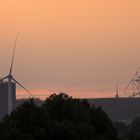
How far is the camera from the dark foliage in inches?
3172

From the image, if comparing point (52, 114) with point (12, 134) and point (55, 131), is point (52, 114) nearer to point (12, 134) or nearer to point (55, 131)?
point (55, 131)

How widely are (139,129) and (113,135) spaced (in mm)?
Result: 82408

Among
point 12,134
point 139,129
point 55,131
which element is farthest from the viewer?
point 139,129

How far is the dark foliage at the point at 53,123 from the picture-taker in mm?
80562

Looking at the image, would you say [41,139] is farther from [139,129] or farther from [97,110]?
[139,129]

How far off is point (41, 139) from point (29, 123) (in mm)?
2480

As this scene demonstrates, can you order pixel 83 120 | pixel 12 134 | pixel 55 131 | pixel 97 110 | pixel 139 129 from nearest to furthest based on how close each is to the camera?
pixel 12 134 → pixel 55 131 → pixel 83 120 → pixel 97 110 → pixel 139 129

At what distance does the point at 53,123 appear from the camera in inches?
3297

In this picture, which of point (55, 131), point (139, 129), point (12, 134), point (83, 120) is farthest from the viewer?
point (139, 129)

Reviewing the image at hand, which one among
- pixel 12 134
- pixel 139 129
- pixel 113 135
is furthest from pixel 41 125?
pixel 139 129

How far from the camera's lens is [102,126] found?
95.4m

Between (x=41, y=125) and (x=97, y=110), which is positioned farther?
(x=97, y=110)

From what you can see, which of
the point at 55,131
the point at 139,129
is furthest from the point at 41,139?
the point at 139,129

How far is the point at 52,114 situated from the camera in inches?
3580
